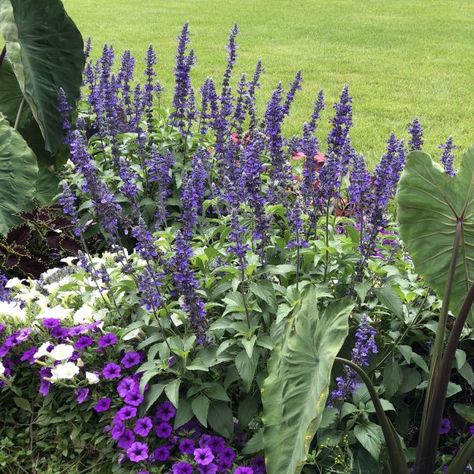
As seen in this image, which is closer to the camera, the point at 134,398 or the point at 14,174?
the point at 134,398

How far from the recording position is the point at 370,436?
7.50 feet

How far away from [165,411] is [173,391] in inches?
7.4

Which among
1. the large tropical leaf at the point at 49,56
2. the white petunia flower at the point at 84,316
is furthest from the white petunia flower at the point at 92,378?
the large tropical leaf at the point at 49,56

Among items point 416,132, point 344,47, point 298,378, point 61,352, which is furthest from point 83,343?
point 344,47

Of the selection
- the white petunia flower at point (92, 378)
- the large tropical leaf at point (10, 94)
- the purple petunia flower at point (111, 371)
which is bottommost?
the white petunia flower at point (92, 378)

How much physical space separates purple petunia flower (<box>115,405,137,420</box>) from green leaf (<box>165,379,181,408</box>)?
165 millimetres

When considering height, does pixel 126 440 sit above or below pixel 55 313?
below

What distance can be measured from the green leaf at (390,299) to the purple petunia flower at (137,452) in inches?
39.5

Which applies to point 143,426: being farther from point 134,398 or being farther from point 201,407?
point 201,407

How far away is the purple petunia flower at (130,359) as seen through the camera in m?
2.53

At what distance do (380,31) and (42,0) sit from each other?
30.7ft

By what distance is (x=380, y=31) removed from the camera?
12.3 meters

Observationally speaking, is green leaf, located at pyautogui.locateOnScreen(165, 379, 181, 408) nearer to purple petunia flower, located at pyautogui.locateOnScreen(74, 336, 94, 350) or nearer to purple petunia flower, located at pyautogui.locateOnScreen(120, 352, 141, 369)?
purple petunia flower, located at pyautogui.locateOnScreen(120, 352, 141, 369)

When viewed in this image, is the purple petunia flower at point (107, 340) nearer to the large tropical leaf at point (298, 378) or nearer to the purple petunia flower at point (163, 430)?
the purple petunia flower at point (163, 430)
